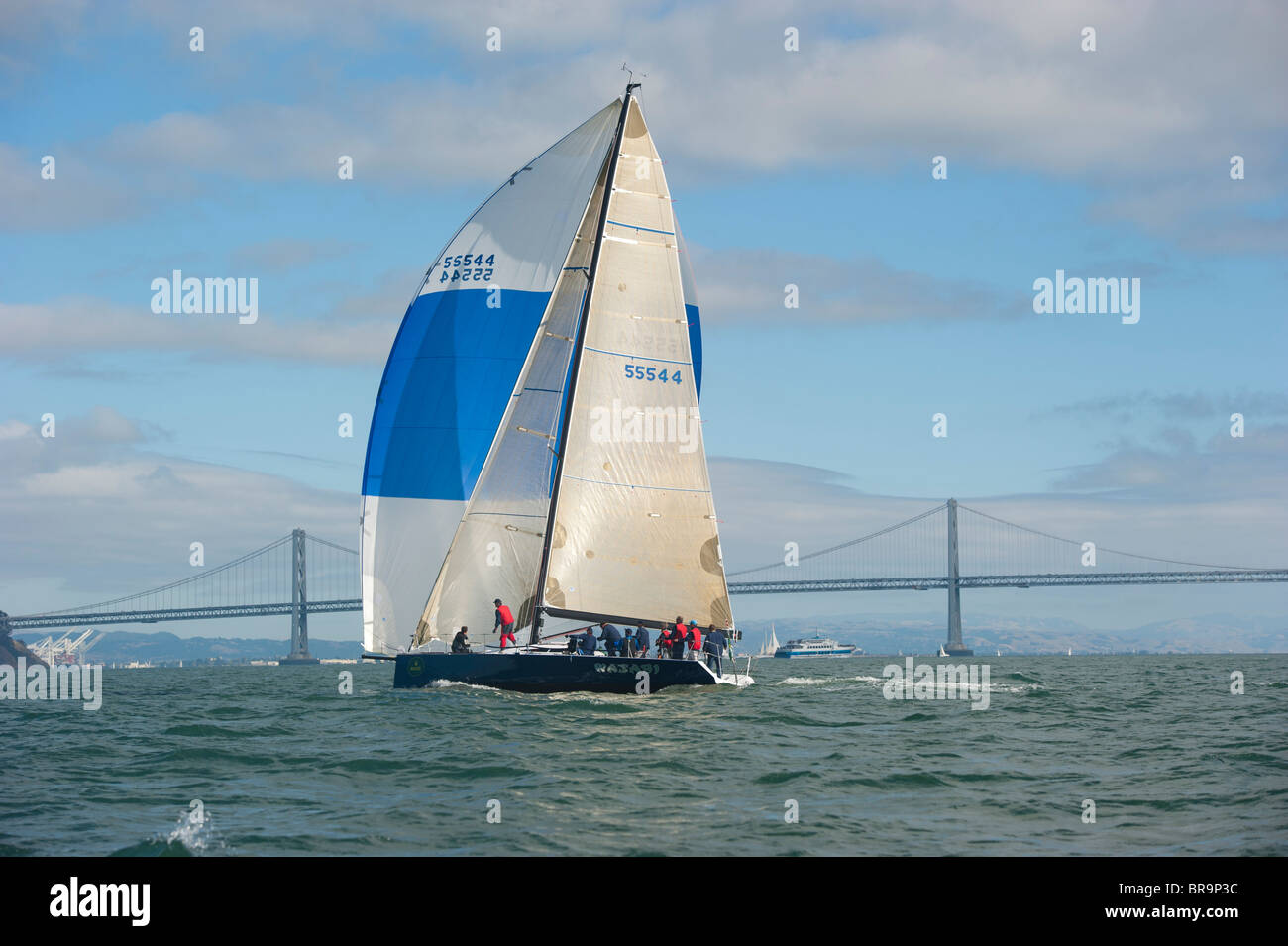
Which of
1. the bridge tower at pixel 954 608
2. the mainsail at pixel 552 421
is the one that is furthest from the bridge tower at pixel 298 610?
the mainsail at pixel 552 421

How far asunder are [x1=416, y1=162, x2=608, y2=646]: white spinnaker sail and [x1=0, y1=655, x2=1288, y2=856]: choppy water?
1.63m

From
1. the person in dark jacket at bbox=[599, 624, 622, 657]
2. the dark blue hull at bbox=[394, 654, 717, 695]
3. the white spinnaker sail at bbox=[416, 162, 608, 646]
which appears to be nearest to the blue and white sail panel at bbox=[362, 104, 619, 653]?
the white spinnaker sail at bbox=[416, 162, 608, 646]

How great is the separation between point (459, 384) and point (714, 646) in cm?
492

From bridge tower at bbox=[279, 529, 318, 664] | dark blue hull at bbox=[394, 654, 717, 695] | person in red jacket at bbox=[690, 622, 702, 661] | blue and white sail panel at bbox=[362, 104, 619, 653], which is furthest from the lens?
bridge tower at bbox=[279, 529, 318, 664]

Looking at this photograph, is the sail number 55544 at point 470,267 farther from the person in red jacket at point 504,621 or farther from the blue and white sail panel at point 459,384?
the person in red jacket at point 504,621

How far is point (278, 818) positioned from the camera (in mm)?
7211

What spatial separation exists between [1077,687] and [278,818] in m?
19.0

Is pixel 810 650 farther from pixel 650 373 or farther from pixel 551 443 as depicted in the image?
pixel 650 373

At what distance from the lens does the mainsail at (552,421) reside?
625 inches

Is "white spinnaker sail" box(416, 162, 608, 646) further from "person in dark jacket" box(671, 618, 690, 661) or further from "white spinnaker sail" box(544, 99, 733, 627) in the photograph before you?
"person in dark jacket" box(671, 618, 690, 661)

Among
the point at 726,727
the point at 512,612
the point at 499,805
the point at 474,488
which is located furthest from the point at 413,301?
the point at 499,805

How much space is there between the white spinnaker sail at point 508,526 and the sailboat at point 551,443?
0.9 inches

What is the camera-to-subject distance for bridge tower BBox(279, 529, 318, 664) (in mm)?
73188
